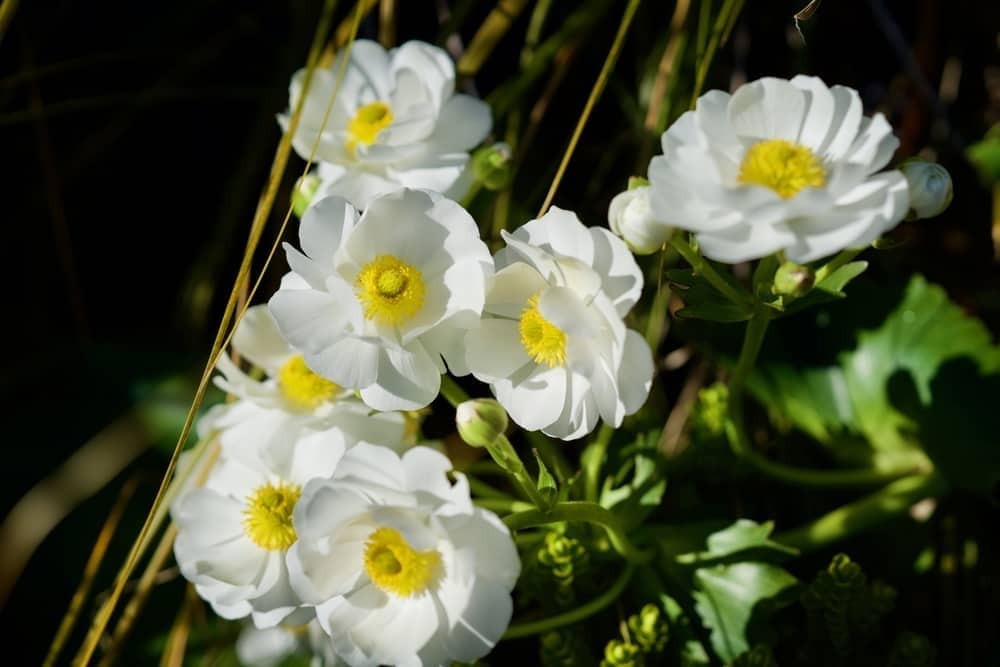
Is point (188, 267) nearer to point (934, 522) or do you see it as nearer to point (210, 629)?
point (210, 629)

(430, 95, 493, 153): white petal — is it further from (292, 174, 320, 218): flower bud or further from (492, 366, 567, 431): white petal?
(492, 366, 567, 431): white petal

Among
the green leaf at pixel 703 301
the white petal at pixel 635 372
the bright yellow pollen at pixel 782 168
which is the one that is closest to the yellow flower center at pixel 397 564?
the white petal at pixel 635 372

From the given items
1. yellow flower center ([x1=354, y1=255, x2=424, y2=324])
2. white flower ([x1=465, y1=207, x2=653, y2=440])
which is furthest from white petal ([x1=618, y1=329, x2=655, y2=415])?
yellow flower center ([x1=354, y1=255, x2=424, y2=324])

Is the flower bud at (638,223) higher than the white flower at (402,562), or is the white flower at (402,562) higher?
the flower bud at (638,223)

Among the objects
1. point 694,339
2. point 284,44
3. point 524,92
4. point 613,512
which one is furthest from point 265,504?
Answer: point 284,44

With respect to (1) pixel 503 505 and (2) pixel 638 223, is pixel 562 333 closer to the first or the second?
(2) pixel 638 223

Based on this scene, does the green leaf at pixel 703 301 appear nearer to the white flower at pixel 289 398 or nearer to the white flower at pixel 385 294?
the white flower at pixel 385 294
